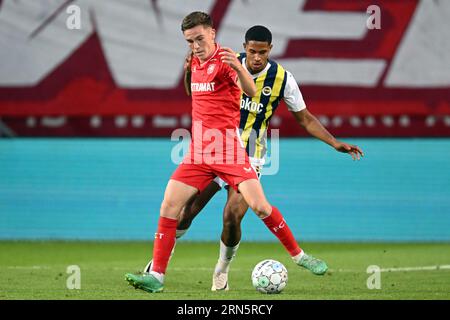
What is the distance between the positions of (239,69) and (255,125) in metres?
1.26

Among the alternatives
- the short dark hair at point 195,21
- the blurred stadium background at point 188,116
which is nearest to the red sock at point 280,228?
the short dark hair at point 195,21

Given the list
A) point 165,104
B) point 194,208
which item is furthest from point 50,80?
point 194,208

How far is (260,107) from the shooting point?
789cm

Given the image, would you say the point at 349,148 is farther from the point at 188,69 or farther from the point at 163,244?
the point at 163,244

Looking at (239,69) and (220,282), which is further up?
(239,69)

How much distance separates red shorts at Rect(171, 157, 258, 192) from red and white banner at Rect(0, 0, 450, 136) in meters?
6.24

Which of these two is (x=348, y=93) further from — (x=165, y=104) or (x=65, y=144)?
(x=65, y=144)

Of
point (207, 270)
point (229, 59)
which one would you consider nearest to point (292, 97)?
point (229, 59)

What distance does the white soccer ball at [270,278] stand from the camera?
23.3ft

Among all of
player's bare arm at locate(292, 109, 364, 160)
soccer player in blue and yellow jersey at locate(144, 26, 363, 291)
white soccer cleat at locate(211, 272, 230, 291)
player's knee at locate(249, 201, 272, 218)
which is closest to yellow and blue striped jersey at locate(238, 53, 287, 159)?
soccer player in blue and yellow jersey at locate(144, 26, 363, 291)

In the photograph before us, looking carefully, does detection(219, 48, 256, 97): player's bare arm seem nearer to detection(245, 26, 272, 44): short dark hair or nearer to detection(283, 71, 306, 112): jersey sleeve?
detection(245, 26, 272, 44): short dark hair

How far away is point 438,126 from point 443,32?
1.26 metres

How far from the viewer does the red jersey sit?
707cm

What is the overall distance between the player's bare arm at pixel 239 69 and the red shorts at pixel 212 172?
0.57 metres
